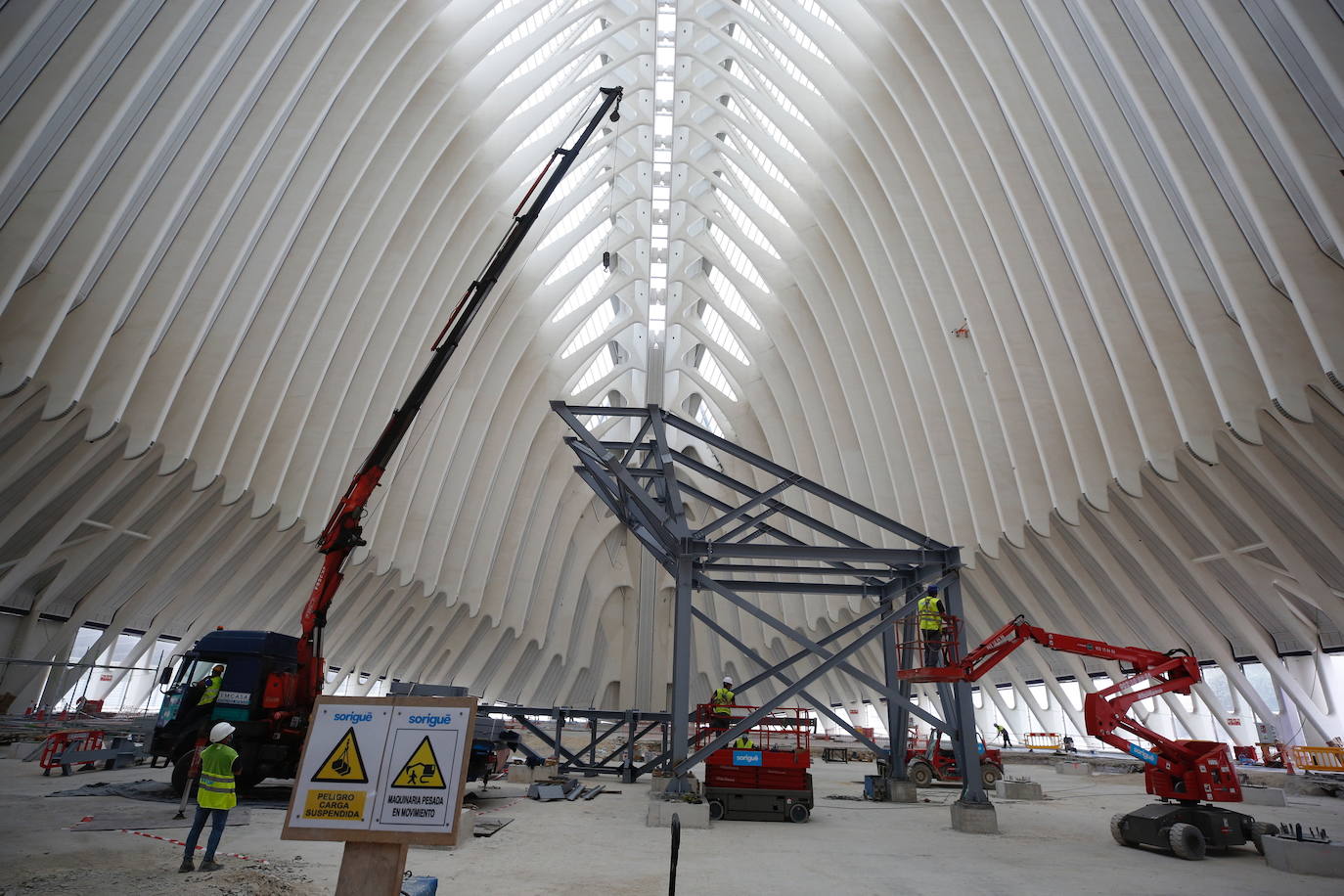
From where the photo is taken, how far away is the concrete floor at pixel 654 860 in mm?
6664

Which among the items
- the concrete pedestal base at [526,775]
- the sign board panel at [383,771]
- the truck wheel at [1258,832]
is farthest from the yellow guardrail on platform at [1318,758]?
the sign board panel at [383,771]

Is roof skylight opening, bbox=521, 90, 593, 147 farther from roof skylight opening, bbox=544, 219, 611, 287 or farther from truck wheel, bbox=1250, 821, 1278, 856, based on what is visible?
truck wheel, bbox=1250, 821, 1278, 856

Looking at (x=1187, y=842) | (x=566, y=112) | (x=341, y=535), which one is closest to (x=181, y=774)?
(x=341, y=535)

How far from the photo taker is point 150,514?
59.4 feet

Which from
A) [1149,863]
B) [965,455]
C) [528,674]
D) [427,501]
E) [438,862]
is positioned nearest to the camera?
[438,862]

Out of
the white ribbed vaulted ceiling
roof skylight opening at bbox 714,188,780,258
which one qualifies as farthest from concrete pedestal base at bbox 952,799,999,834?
roof skylight opening at bbox 714,188,780,258

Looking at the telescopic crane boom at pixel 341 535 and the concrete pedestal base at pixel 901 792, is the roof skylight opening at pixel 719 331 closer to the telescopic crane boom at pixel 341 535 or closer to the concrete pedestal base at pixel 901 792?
the telescopic crane boom at pixel 341 535

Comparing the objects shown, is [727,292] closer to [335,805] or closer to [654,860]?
[654,860]

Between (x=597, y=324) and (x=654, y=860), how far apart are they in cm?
3071

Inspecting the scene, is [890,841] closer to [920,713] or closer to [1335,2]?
[920,713]

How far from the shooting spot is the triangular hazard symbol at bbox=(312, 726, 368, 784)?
4.33 meters

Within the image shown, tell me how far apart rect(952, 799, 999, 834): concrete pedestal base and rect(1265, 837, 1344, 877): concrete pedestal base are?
10.6ft

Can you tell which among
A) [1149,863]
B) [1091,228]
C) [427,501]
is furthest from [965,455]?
[427,501]

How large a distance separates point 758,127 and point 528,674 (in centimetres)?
2593
